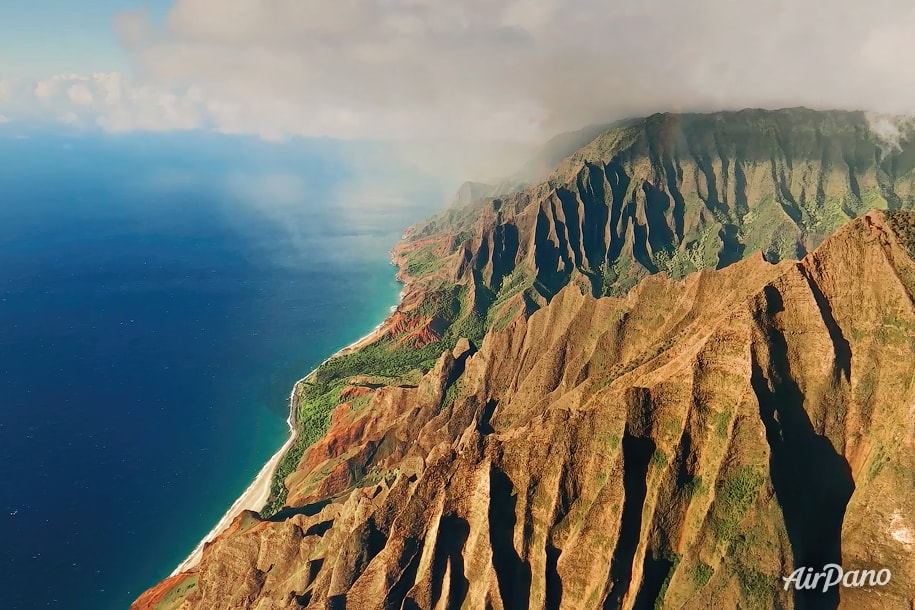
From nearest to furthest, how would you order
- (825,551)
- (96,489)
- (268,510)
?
(825,551) → (268,510) → (96,489)

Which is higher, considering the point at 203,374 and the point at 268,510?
the point at 203,374

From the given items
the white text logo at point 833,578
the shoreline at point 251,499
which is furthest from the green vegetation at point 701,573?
the shoreline at point 251,499

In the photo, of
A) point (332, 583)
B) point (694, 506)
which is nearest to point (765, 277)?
point (694, 506)

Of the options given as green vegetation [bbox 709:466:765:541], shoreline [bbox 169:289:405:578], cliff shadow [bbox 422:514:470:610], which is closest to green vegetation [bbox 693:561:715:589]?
green vegetation [bbox 709:466:765:541]

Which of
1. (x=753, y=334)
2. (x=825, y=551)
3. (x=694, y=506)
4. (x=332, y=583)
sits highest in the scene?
(x=753, y=334)

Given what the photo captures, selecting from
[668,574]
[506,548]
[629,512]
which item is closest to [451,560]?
[506,548]

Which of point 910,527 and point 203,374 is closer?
point 910,527

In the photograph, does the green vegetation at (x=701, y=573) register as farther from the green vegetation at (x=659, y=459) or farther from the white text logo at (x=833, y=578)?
the green vegetation at (x=659, y=459)

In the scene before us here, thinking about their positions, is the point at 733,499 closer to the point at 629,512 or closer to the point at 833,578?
A: the point at 629,512

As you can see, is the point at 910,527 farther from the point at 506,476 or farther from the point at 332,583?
the point at 332,583
